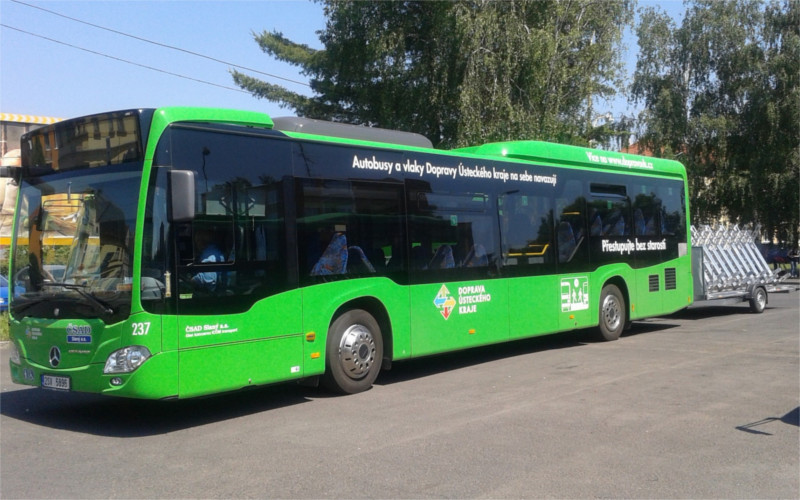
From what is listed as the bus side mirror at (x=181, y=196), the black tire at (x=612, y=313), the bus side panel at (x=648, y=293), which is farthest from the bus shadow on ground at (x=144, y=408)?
the bus side panel at (x=648, y=293)

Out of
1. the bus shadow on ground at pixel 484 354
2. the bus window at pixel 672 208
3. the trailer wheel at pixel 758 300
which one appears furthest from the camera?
the trailer wheel at pixel 758 300

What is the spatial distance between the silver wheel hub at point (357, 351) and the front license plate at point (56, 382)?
10.4 ft

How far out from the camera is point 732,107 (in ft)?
132

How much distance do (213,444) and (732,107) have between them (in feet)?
128

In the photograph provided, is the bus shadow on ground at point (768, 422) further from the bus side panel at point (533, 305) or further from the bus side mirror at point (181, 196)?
the bus side mirror at point (181, 196)

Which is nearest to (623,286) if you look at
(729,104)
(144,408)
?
(144,408)

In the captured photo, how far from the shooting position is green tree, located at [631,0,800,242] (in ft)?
123

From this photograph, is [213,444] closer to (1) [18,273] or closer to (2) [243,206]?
(2) [243,206]

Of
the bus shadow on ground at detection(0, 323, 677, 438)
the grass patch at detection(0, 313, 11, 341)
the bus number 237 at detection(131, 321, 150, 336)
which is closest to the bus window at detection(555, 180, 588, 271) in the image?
the bus shadow on ground at detection(0, 323, 677, 438)

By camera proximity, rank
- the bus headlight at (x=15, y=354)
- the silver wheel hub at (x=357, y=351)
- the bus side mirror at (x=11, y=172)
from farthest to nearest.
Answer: the silver wheel hub at (x=357, y=351) → the bus side mirror at (x=11, y=172) → the bus headlight at (x=15, y=354)

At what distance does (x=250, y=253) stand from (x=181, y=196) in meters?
1.18

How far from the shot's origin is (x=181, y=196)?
7613 millimetres

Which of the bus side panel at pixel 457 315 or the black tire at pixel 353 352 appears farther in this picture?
the bus side panel at pixel 457 315

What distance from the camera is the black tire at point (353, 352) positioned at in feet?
31.4
